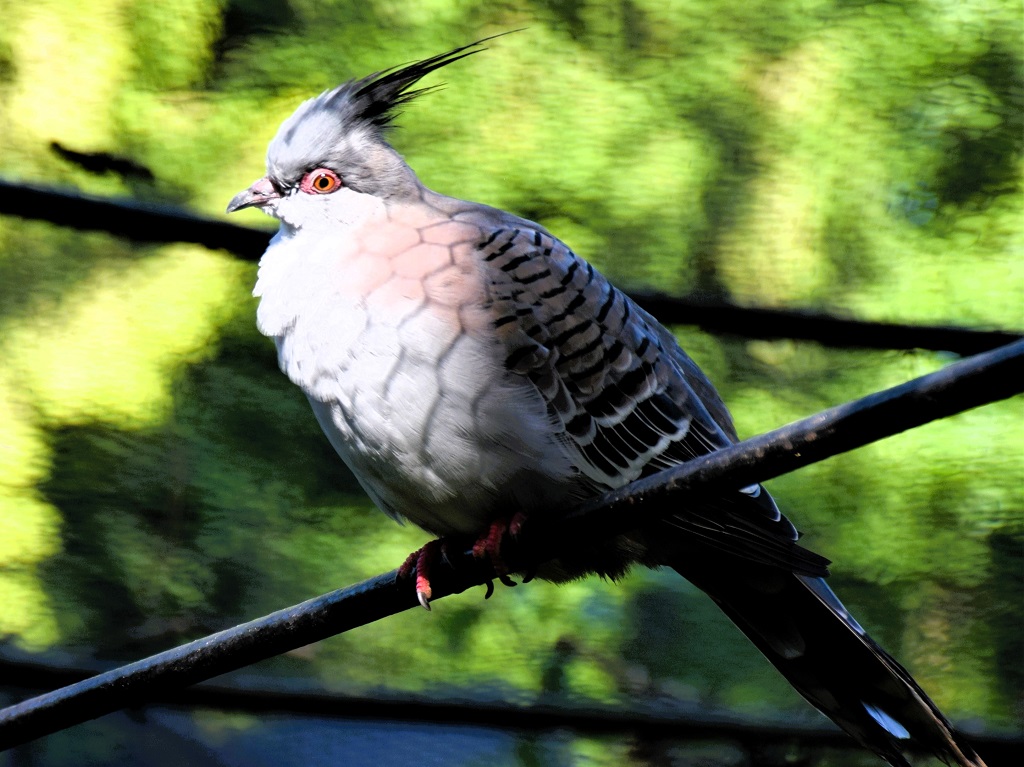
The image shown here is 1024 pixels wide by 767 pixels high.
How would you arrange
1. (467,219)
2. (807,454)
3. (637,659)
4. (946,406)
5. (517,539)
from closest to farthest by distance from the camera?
(946,406) < (807,454) < (517,539) < (467,219) < (637,659)

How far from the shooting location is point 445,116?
4043 millimetres

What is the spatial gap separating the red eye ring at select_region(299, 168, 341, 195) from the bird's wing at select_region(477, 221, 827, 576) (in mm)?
404

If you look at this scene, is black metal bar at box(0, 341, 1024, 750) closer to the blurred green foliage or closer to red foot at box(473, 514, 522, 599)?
red foot at box(473, 514, 522, 599)

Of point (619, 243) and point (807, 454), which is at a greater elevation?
point (807, 454)

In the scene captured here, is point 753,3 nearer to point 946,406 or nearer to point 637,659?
point 637,659

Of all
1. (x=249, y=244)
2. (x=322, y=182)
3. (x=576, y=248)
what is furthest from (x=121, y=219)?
(x=322, y=182)

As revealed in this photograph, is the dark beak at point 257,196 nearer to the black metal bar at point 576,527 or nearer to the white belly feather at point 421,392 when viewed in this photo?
the white belly feather at point 421,392

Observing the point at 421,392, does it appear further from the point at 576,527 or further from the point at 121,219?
the point at 121,219

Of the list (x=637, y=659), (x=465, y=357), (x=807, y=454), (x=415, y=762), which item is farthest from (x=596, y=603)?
(x=807, y=454)

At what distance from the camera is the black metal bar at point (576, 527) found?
1.14m

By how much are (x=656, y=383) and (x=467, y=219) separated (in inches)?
20.9

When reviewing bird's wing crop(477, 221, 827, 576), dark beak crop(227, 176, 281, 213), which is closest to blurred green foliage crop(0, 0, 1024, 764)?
dark beak crop(227, 176, 281, 213)

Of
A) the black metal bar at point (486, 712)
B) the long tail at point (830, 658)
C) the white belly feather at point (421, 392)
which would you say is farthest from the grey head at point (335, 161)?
the black metal bar at point (486, 712)

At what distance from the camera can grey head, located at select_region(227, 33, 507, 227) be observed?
2.47 metres
